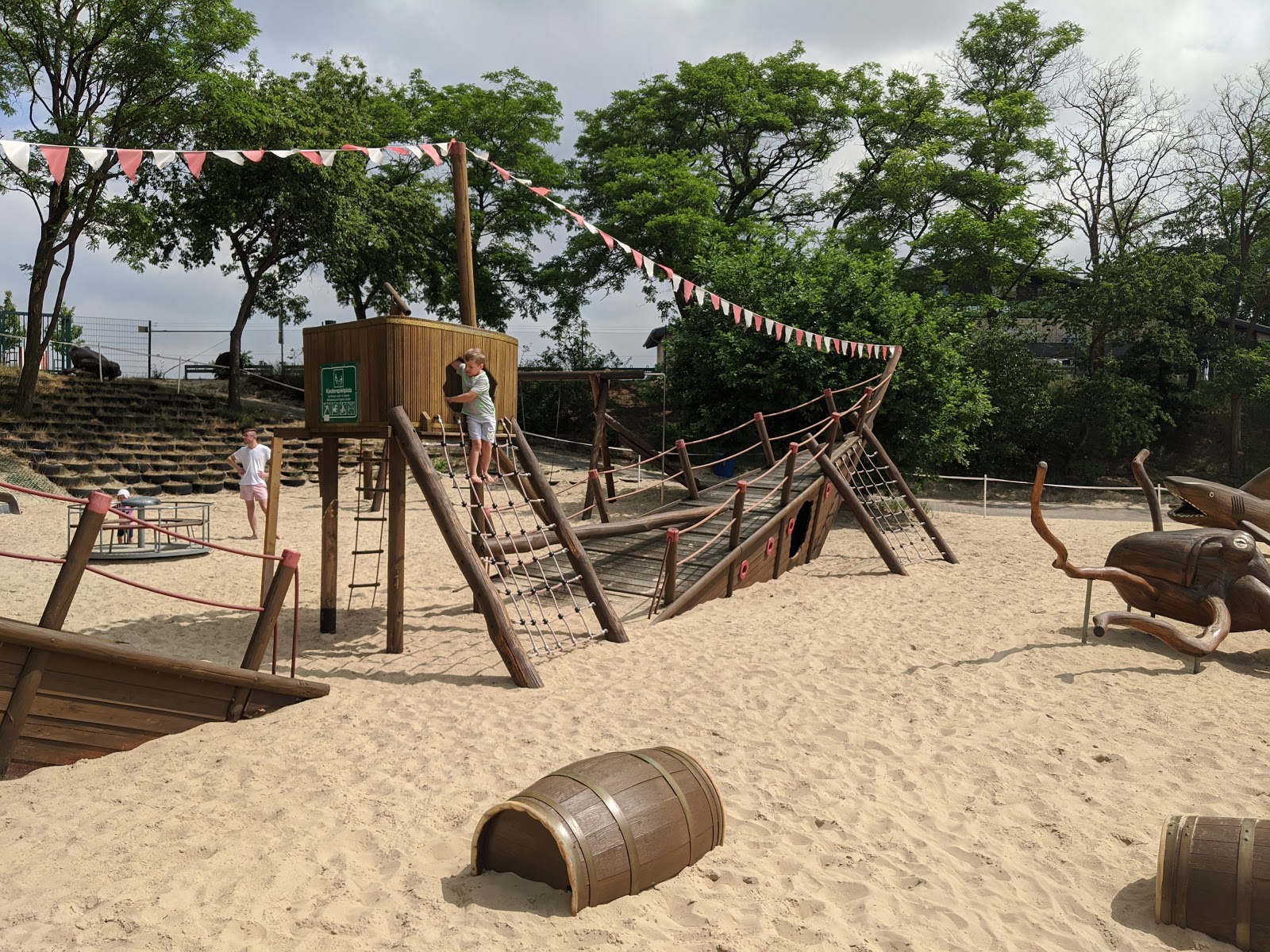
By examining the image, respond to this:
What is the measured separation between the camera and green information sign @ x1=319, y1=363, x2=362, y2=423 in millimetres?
6895

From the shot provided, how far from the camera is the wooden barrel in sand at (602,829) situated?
3.23 m

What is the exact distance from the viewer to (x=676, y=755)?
12.5 feet

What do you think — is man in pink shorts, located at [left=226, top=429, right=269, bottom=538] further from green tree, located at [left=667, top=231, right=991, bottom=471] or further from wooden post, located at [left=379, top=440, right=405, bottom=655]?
green tree, located at [left=667, top=231, right=991, bottom=471]

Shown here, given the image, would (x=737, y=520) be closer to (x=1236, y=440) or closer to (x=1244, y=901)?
(x=1244, y=901)

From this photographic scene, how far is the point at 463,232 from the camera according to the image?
7.70 metres

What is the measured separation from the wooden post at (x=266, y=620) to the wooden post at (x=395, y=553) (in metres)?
1.73

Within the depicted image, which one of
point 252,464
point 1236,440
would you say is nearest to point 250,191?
point 252,464

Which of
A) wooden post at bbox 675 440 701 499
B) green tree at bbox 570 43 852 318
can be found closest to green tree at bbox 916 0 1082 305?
green tree at bbox 570 43 852 318

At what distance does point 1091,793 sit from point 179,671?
4.94 m

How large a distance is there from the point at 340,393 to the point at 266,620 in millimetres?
2349

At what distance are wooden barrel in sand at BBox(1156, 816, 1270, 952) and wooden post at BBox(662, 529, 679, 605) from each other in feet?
16.1

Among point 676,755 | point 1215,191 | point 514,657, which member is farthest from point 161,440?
point 1215,191

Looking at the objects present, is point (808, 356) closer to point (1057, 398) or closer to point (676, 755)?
point (676, 755)

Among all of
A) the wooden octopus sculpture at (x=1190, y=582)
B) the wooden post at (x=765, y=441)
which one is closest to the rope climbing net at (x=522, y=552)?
the wooden octopus sculpture at (x=1190, y=582)
